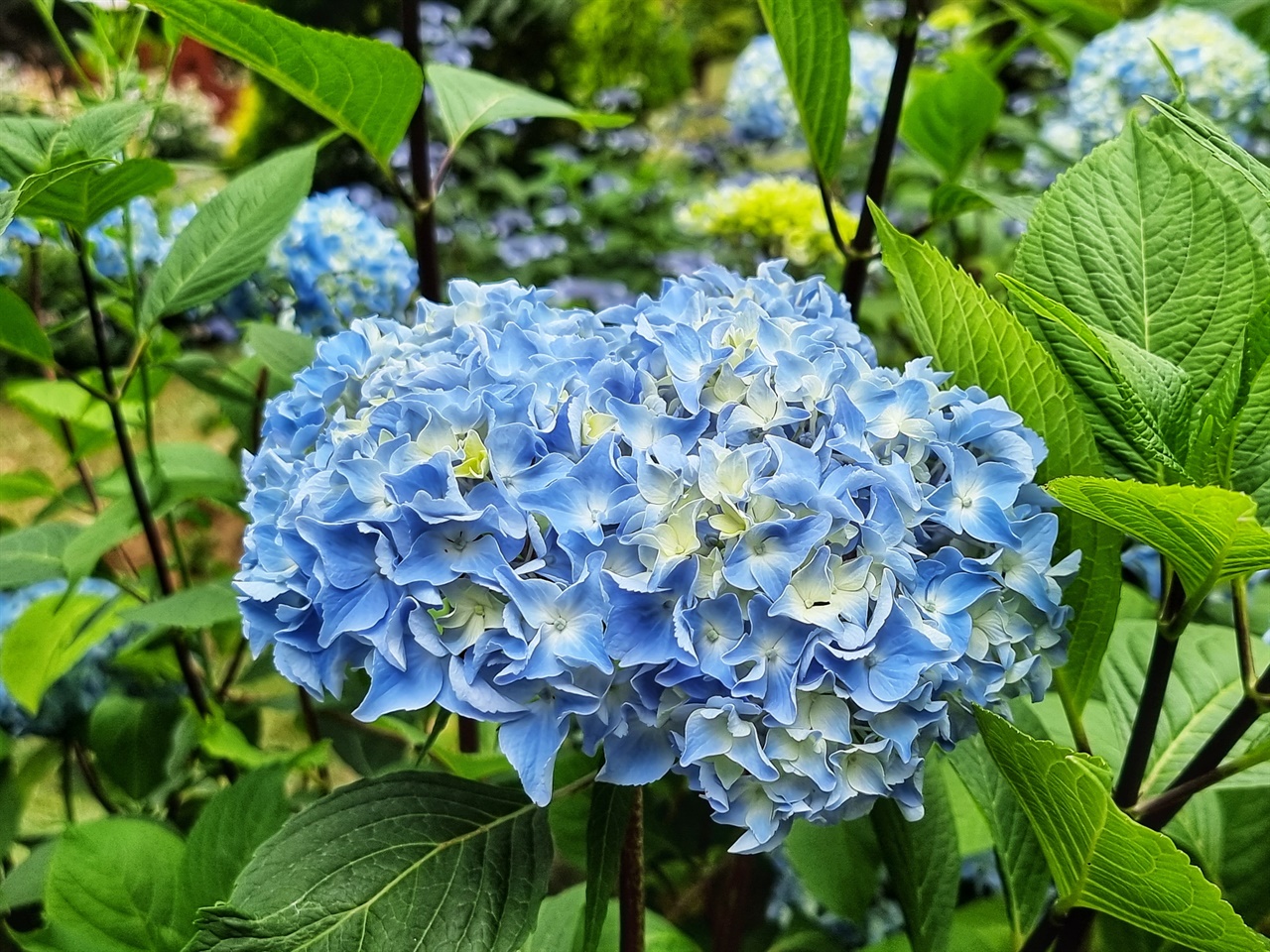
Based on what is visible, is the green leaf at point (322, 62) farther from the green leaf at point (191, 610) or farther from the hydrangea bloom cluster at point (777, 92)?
the hydrangea bloom cluster at point (777, 92)

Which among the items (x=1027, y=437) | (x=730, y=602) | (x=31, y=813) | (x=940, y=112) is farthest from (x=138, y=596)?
(x=31, y=813)

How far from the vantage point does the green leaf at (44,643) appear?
3.20 feet

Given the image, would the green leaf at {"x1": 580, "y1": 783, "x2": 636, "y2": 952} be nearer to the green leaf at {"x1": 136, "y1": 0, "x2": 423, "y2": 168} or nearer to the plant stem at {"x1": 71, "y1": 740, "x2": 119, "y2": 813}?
the green leaf at {"x1": 136, "y1": 0, "x2": 423, "y2": 168}

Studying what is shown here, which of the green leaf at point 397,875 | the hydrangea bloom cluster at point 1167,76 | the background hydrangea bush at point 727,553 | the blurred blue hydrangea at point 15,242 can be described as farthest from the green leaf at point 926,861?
the hydrangea bloom cluster at point 1167,76

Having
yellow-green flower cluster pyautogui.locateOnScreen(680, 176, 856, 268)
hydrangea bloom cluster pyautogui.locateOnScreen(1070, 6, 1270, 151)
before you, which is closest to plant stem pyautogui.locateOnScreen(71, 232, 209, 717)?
yellow-green flower cluster pyautogui.locateOnScreen(680, 176, 856, 268)

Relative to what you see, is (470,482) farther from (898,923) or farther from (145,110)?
(898,923)

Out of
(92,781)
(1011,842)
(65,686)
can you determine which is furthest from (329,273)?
(1011,842)

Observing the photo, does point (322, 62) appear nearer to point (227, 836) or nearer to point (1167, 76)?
point (227, 836)

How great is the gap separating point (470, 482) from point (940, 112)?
0.77 meters

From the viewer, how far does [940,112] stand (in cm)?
105

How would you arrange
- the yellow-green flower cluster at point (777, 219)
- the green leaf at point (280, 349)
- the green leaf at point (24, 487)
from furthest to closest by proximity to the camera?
the yellow-green flower cluster at point (777, 219), the green leaf at point (24, 487), the green leaf at point (280, 349)

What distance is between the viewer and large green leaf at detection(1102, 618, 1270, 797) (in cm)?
68

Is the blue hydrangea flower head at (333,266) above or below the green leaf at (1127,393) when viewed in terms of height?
below

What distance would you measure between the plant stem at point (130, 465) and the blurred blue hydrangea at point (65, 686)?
17cm
